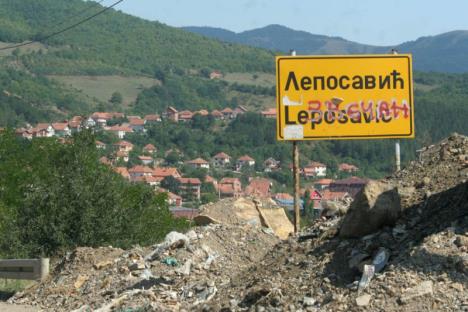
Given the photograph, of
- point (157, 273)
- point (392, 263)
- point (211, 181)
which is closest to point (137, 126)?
point (211, 181)

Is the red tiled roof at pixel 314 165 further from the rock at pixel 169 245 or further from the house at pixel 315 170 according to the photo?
the rock at pixel 169 245

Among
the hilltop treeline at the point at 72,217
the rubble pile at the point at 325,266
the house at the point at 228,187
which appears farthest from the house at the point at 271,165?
the rubble pile at the point at 325,266

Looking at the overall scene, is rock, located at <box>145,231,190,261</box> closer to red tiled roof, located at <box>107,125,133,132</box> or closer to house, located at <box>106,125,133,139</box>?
house, located at <box>106,125,133,139</box>

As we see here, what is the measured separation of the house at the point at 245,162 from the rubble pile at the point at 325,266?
5609 inches

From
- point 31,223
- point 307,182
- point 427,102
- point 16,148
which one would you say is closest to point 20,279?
point 31,223

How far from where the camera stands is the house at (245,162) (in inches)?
6206

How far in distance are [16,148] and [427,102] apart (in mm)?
110838

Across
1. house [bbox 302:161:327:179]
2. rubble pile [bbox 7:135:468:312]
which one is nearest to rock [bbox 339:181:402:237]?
rubble pile [bbox 7:135:468:312]

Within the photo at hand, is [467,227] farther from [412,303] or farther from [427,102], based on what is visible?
[427,102]

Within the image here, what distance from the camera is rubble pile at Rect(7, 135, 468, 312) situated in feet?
28.7

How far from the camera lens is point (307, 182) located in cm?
11962

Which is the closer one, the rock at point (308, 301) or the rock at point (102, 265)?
the rock at point (308, 301)

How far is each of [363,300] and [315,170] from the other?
117 metres

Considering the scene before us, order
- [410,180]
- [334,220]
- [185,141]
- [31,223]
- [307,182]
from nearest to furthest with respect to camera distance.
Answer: [410,180] < [334,220] < [31,223] < [307,182] < [185,141]
